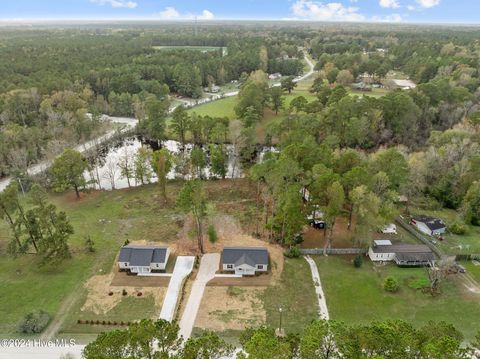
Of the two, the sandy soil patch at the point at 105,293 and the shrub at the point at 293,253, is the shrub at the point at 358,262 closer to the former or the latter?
the shrub at the point at 293,253

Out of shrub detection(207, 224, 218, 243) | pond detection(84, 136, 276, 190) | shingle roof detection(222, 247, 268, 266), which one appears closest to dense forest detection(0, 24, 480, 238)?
pond detection(84, 136, 276, 190)

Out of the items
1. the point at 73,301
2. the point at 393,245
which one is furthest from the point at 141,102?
the point at 393,245

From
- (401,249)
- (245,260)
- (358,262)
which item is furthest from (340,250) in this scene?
(245,260)

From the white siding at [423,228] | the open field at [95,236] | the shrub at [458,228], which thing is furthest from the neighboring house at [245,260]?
the shrub at [458,228]

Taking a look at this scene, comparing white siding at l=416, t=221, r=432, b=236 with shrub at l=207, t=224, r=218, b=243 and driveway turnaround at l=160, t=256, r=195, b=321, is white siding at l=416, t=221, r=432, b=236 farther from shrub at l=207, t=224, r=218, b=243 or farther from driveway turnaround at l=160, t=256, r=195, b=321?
driveway turnaround at l=160, t=256, r=195, b=321

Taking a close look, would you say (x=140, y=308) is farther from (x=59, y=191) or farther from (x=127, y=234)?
(x=59, y=191)

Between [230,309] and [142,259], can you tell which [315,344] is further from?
[142,259]
